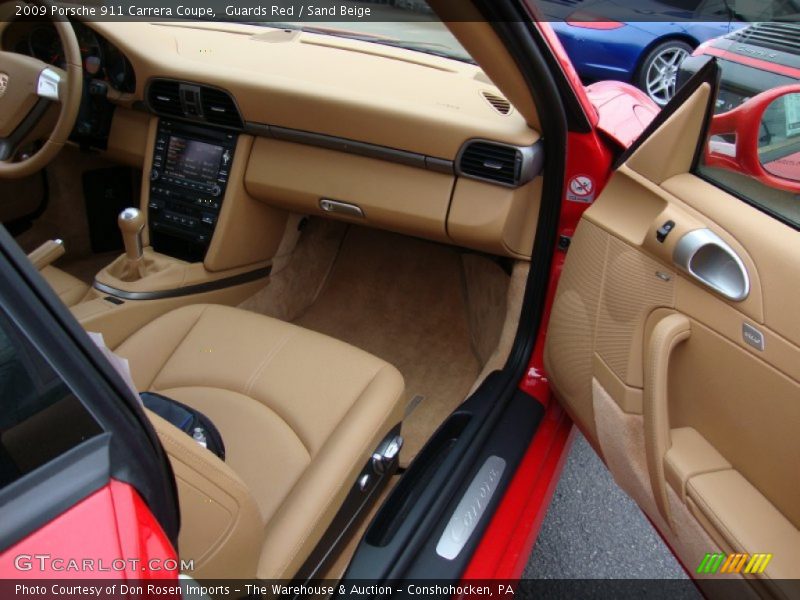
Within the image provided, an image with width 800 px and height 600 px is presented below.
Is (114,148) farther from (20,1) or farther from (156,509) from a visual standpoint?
(156,509)

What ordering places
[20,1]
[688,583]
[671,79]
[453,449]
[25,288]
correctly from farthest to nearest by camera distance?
[671,79]
[20,1]
[688,583]
[453,449]
[25,288]

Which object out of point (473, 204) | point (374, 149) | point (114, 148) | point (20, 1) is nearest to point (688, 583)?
point (473, 204)

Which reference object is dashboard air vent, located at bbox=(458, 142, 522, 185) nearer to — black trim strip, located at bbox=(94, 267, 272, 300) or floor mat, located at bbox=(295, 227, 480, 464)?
floor mat, located at bbox=(295, 227, 480, 464)

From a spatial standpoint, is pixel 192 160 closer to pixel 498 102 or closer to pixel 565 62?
pixel 498 102

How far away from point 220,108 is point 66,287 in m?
0.82

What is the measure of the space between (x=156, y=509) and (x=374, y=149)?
143cm

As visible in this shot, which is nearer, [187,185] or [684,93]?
[684,93]

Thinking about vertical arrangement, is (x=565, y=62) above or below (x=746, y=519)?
above

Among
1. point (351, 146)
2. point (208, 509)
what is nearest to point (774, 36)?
point (351, 146)

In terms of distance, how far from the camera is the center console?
2.15m

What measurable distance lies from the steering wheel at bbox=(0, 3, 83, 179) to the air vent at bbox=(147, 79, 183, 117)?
0.26 metres

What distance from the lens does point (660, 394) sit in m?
1.17

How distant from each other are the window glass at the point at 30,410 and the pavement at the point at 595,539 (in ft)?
4.87

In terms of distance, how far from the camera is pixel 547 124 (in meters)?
1.60
